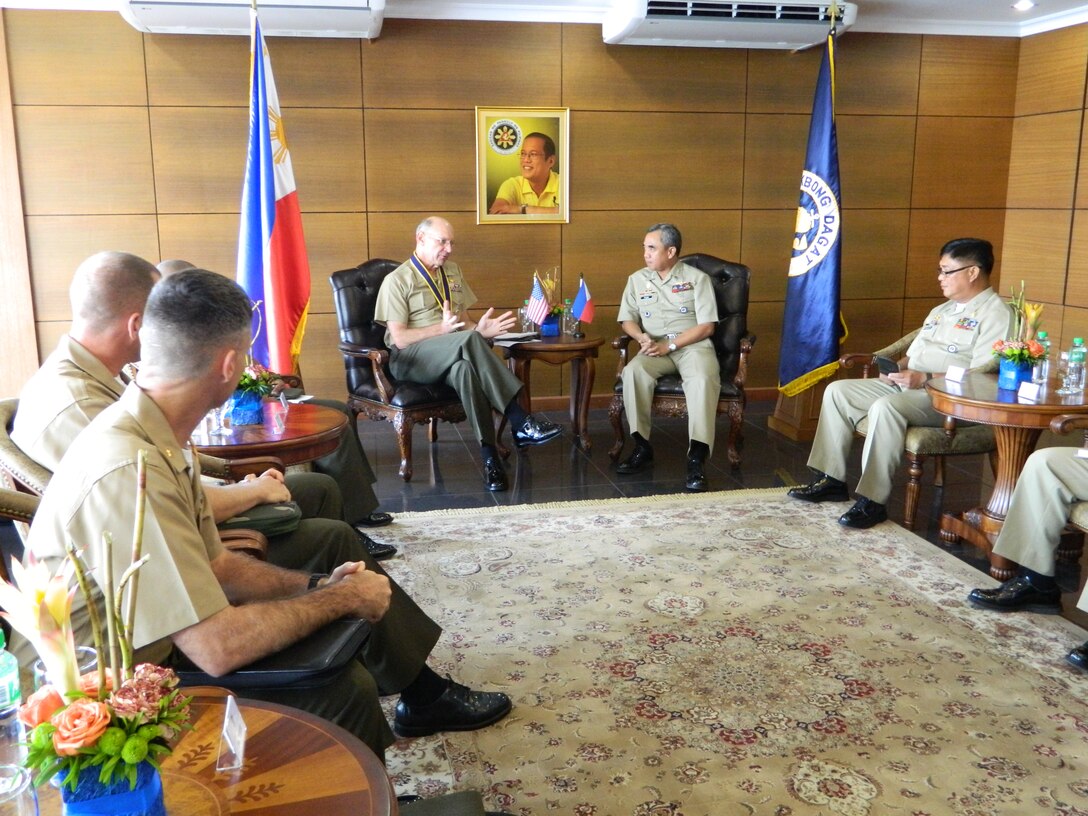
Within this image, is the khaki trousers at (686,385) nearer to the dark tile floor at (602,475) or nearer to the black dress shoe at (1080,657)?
the dark tile floor at (602,475)

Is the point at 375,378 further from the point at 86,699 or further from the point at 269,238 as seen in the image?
the point at 86,699

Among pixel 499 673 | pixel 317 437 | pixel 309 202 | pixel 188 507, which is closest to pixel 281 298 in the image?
pixel 309 202

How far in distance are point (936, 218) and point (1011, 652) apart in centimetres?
468

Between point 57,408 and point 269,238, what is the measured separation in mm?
2752

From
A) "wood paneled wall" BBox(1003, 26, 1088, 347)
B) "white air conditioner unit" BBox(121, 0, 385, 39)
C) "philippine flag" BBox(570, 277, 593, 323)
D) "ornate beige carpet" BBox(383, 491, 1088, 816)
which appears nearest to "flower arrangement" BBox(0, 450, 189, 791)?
"ornate beige carpet" BBox(383, 491, 1088, 816)

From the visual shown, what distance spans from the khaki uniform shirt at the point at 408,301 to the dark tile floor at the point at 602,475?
0.80 metres

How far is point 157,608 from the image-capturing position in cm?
161

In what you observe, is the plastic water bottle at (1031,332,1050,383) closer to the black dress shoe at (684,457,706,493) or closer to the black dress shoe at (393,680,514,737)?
the black dress shoe at (684,457,706,493)

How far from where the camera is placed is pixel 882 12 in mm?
6336

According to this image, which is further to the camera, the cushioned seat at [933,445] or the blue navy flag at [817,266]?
the blue navy flag at [817,266]

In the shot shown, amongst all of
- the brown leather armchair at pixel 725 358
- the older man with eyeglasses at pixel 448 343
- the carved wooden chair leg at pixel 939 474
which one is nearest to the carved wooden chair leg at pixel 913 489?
the carved wooden chair leg at pixel 939 474

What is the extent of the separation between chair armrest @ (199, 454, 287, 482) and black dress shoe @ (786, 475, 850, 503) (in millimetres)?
2623

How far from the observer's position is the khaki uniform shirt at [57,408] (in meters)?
2.24

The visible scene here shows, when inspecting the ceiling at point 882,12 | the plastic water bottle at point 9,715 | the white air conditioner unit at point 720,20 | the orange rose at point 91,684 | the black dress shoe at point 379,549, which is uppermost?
the ceiling at point 882,12
